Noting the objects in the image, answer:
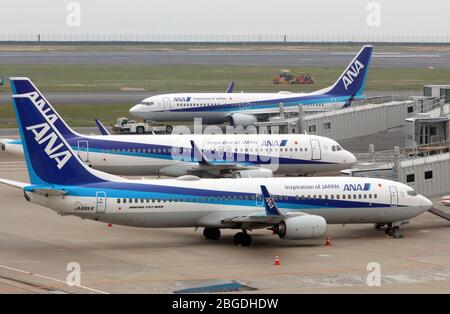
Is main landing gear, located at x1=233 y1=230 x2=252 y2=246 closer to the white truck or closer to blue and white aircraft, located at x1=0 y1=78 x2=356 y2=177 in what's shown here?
blue and white aircraft, located at x1=0 y1=78 x2=356 y2=177

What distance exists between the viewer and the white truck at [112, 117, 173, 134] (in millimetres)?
122787

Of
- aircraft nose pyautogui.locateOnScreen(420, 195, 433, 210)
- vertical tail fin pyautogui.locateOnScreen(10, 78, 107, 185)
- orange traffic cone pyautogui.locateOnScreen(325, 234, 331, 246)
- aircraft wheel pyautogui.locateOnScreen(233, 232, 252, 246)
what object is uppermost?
vertical tail fin pyautogui.locateOnScreen(10, 78, 107, 185)

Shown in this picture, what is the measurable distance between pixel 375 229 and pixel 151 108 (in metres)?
59.4

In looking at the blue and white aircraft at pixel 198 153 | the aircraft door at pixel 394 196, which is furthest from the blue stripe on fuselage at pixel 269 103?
the aircraft door at pixel 394 196

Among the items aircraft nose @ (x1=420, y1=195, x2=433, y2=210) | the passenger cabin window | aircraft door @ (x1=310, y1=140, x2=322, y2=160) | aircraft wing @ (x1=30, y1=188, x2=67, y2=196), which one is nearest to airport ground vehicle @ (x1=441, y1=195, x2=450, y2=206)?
aircraft nose @ (x1=420, y1=195, x2=433, y2=210)

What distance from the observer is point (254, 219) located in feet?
194

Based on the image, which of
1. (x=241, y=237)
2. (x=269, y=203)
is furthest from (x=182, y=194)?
(x=269, y=203)

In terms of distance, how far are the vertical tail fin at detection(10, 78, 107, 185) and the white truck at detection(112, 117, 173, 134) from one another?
64745mm

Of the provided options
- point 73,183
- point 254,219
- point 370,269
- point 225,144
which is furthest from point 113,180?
point 225,144

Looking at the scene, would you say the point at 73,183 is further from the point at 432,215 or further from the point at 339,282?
the point at 432,215

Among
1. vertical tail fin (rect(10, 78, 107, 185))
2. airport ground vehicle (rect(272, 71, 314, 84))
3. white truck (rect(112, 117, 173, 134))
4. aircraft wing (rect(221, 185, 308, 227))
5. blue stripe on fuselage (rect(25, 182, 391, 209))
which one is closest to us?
vertical tail fin (rect(10, 78, 107, 185))

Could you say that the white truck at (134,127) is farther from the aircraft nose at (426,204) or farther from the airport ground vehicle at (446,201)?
the aircraft nose at (426,204)

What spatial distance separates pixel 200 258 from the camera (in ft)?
185

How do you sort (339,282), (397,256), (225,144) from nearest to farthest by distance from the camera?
(339,282), (397,256), (225,144)
